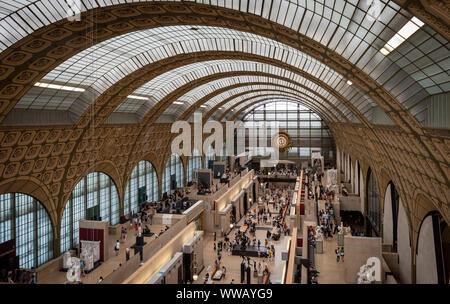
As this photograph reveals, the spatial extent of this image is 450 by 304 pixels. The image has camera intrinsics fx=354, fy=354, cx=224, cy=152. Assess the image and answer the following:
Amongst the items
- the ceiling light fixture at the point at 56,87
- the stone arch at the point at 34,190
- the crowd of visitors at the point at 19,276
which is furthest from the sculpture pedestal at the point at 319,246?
the ceiling light fixture at the point at 56,87

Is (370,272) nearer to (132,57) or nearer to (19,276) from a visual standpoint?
(19,276)

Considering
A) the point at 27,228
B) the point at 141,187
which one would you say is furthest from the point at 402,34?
the point at 141,187

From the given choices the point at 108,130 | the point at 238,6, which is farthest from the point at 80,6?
the point at 108,130

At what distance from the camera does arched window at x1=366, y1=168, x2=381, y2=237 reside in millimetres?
34875

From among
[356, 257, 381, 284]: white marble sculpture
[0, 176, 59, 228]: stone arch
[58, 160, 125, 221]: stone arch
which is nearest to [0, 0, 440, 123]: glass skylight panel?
[0, 176, 59, 228]: stone arch

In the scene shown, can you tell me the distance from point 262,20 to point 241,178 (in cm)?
3131

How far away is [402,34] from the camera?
445 inches

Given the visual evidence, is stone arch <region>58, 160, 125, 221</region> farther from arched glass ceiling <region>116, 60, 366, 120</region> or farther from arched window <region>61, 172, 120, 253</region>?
arched glass ceiling <region>116, 60, 366, 120</region>

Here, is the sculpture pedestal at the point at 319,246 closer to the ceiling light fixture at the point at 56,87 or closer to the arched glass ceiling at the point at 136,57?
the arched glass ceiling at the point at 136,57

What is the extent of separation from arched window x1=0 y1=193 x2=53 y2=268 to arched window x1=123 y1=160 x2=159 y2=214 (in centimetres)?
1254

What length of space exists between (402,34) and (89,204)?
30.2 meters

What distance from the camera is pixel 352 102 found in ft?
79.0

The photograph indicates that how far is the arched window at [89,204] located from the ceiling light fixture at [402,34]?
90.0 feet

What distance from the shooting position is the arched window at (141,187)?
40694mm
